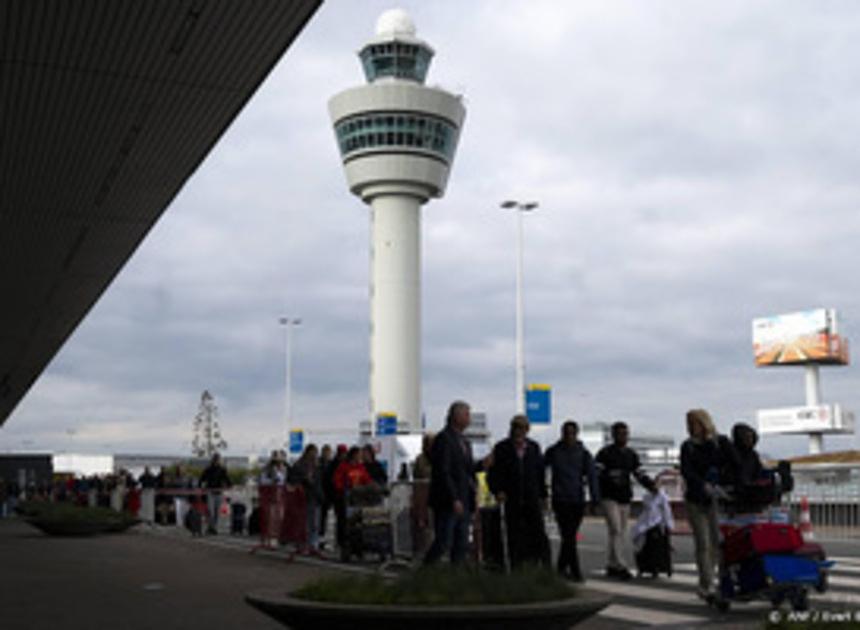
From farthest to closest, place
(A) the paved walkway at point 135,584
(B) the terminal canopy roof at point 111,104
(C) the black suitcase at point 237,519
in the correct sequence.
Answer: (C) the black suitcase at point 237,519
(B) the terminal canopy roof at point 111,104
(A) the paved walkway at point 135,584

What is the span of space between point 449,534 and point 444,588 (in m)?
4.70

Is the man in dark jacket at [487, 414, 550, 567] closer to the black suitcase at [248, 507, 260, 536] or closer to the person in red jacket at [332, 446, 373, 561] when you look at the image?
the person in red jacket at [332, 446, 373, 561]

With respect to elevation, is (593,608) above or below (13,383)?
below

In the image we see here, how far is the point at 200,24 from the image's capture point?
1408 cm

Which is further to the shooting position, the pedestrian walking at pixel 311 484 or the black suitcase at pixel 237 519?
the black suitcase at pixel 237 519

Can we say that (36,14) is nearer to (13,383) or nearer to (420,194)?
(13,383)

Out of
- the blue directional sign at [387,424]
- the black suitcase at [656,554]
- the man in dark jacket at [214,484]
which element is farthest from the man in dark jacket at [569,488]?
the blue directional sign at [387,424]

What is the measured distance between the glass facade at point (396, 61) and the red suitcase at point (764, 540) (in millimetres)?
81318

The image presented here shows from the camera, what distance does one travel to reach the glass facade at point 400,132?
84625 millimetres

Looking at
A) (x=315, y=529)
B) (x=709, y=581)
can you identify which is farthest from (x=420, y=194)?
(x=709, y=581)

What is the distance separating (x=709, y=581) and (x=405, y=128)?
7588 centimetres

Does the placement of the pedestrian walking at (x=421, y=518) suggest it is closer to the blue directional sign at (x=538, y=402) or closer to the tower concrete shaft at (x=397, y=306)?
the blue directional sign at (x=538, y=402)

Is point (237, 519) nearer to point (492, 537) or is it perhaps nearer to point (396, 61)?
point (492, 537)

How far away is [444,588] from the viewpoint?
6473mm
